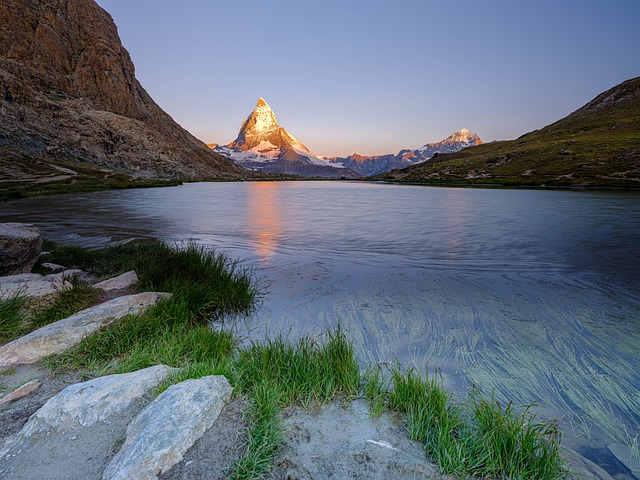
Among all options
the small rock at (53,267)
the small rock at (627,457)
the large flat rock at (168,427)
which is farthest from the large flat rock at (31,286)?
the small rock at (627,457)

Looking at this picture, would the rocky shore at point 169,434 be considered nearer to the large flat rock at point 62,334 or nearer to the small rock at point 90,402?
the small rock at point 90,402

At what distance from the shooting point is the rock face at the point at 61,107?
124m

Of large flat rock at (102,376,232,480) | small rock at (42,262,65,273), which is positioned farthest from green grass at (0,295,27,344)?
small rock at (42,262,65,273)

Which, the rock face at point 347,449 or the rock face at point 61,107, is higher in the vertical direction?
the rock face at point 61,107

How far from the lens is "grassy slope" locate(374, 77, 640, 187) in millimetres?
82312

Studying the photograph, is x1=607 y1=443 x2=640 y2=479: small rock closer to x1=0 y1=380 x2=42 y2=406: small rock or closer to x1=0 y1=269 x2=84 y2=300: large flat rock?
x1=0 y1=380 x2=42 y2=406: small rock

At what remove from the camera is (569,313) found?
8.20 m

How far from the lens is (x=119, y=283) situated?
909 cm

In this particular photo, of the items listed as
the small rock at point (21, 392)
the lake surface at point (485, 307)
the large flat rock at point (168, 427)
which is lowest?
the lake surface at point (485, 307)

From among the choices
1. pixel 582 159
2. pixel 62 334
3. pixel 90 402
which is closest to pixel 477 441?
pixel 90 402

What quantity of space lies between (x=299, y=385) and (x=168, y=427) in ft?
5.43

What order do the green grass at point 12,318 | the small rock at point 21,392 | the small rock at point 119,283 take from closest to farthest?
the small rock at point 21,392 → the green grass at point 12,318 → the small rock at point 119,283

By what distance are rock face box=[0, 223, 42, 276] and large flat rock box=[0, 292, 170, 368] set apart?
5.28 metres

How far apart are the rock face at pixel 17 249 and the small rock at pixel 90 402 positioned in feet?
A: 26.7
